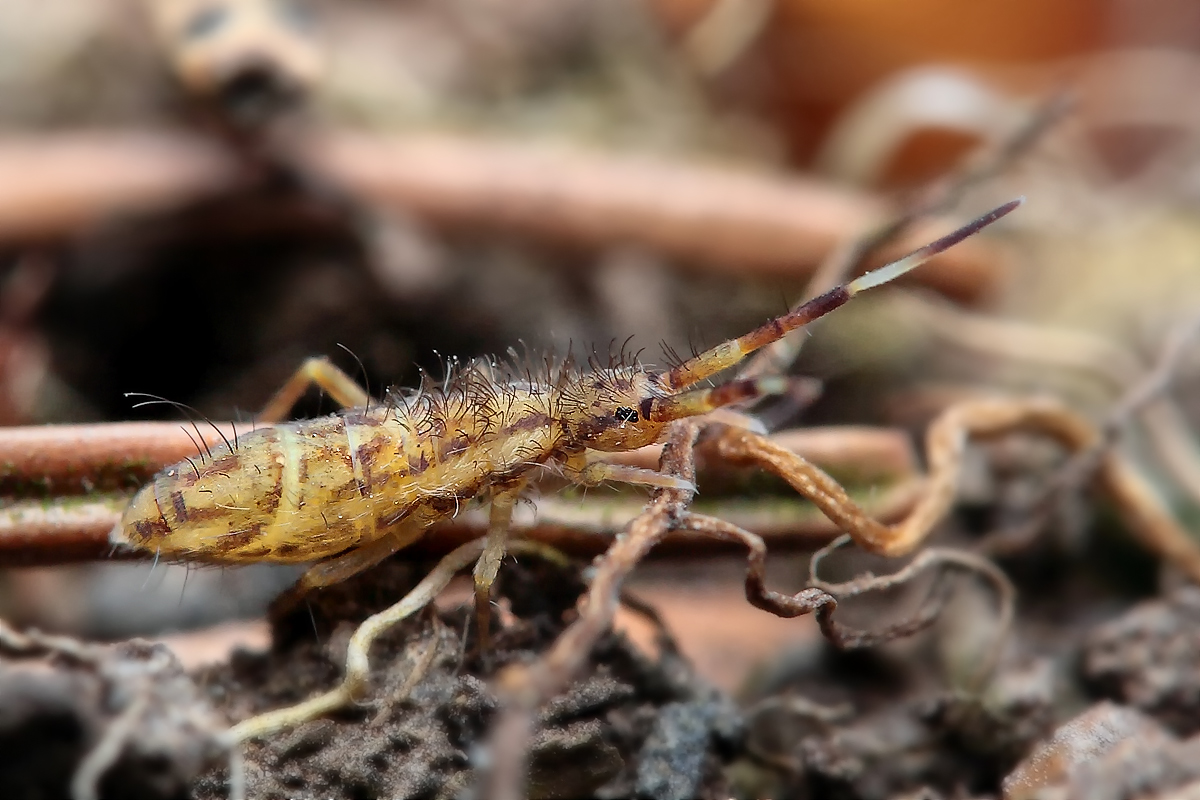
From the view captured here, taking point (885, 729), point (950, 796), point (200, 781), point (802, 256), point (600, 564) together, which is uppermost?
point (802, 256)

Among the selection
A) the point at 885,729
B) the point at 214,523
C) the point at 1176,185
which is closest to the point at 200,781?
the point at 214,523

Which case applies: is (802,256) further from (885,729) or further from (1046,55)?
(1046,55)

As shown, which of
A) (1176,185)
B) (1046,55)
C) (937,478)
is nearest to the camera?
(937,478)

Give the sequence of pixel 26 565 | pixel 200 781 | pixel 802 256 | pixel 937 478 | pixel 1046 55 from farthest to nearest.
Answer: pixel 1046 55 < pixel 802 256 < pixel 937 478 < pixel 26 565 < pixel 200 781

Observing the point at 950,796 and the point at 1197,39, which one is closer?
the point at 950,796

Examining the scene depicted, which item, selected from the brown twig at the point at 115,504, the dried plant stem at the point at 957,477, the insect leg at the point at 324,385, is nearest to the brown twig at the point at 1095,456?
the dried plant stem at the point at 957,477

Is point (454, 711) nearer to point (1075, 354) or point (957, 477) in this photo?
point (957, 477)

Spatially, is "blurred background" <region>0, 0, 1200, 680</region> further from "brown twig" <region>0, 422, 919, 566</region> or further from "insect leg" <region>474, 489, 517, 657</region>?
"insect leg" <region>474, 489, 517, 657</region>

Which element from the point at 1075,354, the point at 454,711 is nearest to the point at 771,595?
the point at 454,711
